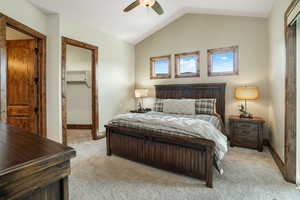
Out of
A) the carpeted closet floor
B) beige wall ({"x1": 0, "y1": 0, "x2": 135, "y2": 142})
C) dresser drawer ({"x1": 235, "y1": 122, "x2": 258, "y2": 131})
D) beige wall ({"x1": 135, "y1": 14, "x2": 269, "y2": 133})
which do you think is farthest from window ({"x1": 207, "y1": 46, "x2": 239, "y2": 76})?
beige wall ({"x1": 0, "y1": 0, "x2": 135, "y2": 142})

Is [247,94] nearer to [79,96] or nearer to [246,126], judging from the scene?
[246,126]

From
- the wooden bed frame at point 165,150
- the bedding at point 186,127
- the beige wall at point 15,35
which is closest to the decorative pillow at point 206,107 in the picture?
the bedding at point 186,127

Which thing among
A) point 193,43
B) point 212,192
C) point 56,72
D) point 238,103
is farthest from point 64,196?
point 193,43

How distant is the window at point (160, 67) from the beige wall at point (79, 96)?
2.15 m

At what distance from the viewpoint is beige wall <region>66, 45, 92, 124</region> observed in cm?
520

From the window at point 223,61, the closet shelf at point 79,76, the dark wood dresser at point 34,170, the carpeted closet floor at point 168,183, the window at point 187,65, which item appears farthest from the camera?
the closet shelf at point 79,76

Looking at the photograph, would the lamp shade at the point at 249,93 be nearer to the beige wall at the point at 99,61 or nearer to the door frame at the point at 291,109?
the door frame at the point at 291,109

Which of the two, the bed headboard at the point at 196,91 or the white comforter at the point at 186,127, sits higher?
the bed headboard at the point at 196,91

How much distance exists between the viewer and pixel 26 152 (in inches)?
26.3

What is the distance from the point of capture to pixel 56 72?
3289mm

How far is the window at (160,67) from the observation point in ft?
16.1

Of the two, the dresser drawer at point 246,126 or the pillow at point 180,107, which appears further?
the pillow at point 180,107

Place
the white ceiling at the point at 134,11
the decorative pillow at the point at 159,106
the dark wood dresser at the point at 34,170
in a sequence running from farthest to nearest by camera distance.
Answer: the decorative pillow at the point at 159,106 → the white ceiling at the point at 134,11 → the dark wood dresser at the point at 34,170

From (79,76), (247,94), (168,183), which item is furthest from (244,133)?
(79,76)
